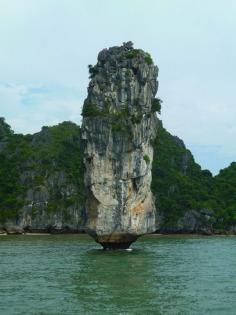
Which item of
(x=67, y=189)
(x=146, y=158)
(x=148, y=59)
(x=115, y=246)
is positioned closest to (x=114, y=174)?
(x=146, y=158)

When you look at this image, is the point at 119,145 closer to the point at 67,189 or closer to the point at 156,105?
the point at 156,105

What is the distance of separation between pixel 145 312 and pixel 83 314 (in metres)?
1.97

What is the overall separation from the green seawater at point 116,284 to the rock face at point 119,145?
3229 mm

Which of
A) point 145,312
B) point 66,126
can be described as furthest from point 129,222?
point 66,126

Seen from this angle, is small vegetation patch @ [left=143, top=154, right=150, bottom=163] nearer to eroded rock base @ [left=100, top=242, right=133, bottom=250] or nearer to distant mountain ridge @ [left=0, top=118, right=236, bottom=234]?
eroded rock base @ [left=100, top=242, right=133, bottom=250]

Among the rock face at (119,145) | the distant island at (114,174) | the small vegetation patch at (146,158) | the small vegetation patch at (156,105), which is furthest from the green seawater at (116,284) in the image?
the small vegetation patch at (156,105)

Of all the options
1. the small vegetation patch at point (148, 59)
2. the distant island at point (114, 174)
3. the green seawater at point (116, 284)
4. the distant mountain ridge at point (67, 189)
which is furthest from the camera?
the distant mountain ridge at point (67, 189)

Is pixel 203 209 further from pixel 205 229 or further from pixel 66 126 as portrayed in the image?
pixel 66 126

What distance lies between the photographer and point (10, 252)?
137 ft

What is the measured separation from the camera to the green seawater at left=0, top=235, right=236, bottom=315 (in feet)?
63.3

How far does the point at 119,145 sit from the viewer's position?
40.9 metres

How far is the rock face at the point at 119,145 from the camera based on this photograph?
1571 inches

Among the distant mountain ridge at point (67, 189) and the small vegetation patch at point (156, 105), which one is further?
the distant mountain ridge at point (67, 189)

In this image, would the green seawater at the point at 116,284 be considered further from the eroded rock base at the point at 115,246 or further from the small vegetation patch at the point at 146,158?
the small vegetation patch at the point at 146,158
